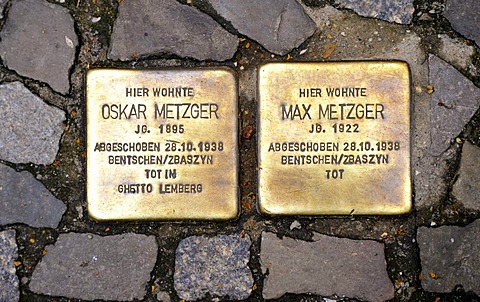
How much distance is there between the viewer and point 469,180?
148 centimetres

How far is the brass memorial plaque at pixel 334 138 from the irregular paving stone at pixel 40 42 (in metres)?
0.54

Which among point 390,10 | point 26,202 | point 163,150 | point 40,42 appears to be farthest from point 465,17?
point 26,202

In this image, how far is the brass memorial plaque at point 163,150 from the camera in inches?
57.8

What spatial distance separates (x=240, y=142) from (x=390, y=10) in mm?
546

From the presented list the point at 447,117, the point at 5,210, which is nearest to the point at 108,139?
the point at 5,210

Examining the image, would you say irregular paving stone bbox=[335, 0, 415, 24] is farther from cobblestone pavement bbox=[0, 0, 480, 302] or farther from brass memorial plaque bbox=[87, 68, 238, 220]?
brass memorial plaque bbox=[87, 68, 238, 220]

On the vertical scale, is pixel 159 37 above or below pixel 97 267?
above

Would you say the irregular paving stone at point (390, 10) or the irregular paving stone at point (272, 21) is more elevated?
the irregular paving stone at point (390, 10)

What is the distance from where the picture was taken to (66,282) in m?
1.50

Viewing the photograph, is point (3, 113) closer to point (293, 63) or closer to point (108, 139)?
point (108, 139)

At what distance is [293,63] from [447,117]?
44cm

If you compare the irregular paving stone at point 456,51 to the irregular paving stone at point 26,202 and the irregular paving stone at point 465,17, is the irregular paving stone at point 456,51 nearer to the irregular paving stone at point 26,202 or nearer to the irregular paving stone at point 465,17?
the irregular paving stone at point 465,17

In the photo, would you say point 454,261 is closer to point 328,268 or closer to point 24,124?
point 328,268

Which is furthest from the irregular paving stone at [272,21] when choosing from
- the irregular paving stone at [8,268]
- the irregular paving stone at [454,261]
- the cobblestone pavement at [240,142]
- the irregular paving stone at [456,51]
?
the irregular paving stone at [8,268]
